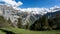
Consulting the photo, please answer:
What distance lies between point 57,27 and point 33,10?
167cm

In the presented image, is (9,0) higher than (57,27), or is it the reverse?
(9,0)

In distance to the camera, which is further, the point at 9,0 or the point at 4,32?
the point at 9,0

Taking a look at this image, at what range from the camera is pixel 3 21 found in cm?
800

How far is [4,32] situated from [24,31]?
1.05 meters

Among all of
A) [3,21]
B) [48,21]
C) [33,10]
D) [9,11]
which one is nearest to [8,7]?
[9,11]

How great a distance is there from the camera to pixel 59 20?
8086mm

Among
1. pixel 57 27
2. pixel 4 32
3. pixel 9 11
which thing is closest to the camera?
pixel 4 32

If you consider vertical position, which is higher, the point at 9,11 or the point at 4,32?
the point at 9,11

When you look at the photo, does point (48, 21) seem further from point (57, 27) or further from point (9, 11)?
point (9, 11)

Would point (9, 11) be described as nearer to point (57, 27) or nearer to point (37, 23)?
point (37, 23)

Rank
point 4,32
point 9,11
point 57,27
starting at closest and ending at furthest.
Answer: point 4,32 < point 57,27 < point 9,11

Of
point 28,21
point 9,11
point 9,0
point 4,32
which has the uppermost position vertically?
point 9,0

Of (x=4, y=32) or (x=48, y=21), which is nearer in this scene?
(x=4, y=32)

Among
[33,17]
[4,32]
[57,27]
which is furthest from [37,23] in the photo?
[4,32]
